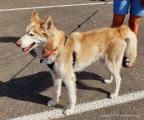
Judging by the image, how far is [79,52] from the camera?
4.98 meters

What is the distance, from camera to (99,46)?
5113mm

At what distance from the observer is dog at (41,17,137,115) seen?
4738 millimetres

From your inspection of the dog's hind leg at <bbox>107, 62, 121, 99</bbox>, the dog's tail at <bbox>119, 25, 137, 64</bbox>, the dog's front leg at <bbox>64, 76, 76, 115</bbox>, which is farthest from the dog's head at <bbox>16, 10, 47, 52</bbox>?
the dog's tail at <bbox>119, 25, 137, 64</bbox>

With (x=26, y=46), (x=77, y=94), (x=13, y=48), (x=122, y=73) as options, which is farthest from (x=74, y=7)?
(x=26, y=46)

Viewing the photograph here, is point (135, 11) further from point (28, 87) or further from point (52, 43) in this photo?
point (28, 87)

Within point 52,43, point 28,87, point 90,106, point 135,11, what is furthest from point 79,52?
point 135,11

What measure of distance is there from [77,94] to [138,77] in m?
1.19

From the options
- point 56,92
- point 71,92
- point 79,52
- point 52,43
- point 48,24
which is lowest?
point 56,92

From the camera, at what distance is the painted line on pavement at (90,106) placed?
487cm

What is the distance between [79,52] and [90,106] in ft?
2.71

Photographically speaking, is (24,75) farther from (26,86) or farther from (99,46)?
(99,46)

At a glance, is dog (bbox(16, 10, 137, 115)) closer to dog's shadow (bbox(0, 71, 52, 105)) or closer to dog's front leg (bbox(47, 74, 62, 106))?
dog's front leg (bbox(47, 74, 62, 106))

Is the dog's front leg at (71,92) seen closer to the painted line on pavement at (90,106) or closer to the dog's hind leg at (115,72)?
the painted line on pavement at (90,106)

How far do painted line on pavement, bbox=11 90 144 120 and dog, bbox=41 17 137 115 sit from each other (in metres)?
0.10
